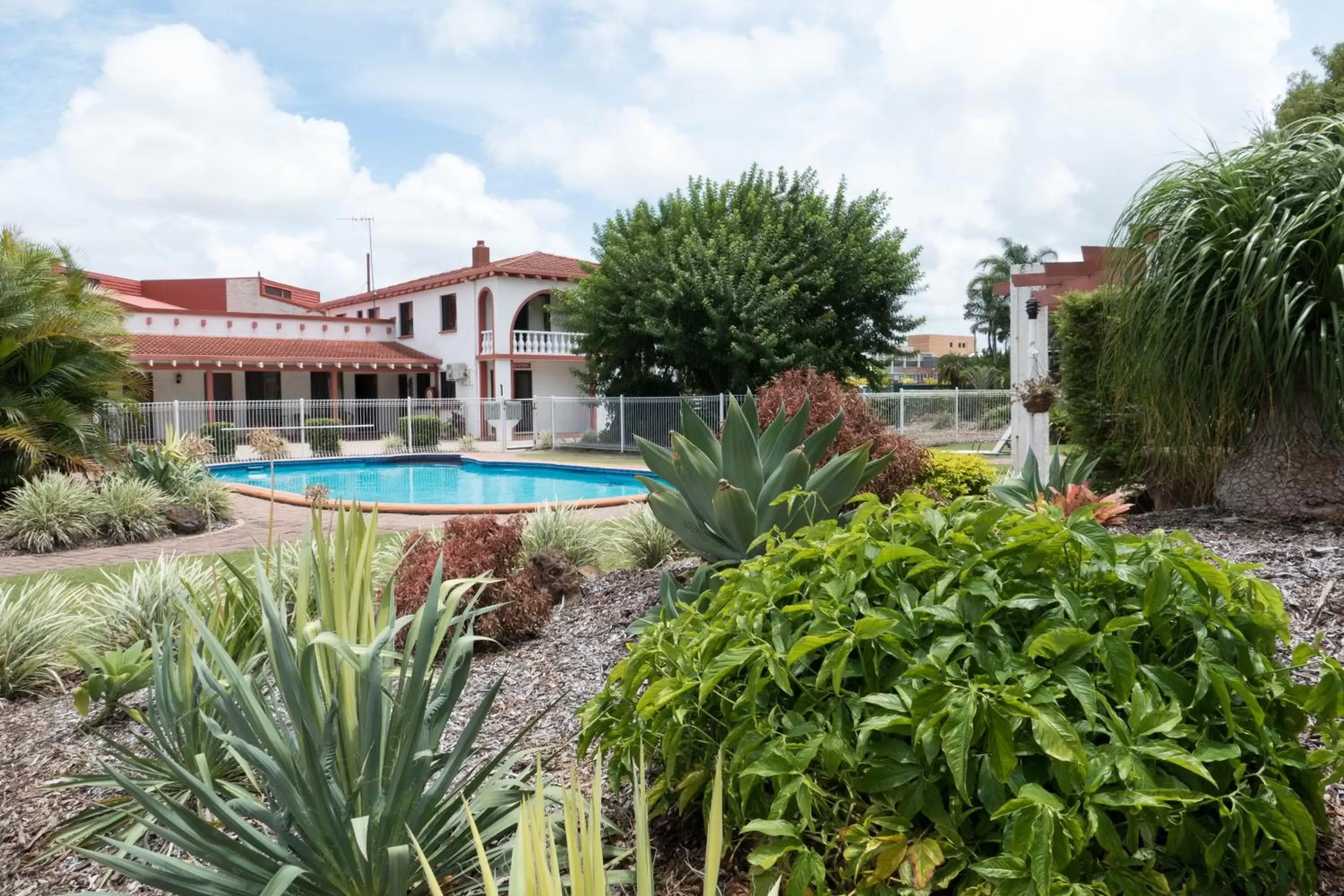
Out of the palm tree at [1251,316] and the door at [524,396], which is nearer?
the palm tree at [1251,316]

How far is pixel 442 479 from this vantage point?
830 inches

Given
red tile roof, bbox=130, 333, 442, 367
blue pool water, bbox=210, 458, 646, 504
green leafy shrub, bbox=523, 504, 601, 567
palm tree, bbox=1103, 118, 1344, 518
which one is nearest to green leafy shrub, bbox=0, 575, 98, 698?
green leafy shrub, bbox=523, 504, 601, 567

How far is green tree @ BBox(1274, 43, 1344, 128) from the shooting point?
21.4 m

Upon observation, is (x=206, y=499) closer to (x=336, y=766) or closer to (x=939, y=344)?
(x=336, y=766)

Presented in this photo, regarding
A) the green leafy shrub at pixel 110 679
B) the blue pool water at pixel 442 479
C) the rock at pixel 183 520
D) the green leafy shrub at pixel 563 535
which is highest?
the green leafy shrub at pixel 563 535

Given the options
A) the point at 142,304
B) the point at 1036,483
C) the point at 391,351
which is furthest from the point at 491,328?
the point at 1036,483

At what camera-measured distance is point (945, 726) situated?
1.82m

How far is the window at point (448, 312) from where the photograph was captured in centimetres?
3334

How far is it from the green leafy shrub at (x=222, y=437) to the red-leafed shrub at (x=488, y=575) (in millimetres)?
21672

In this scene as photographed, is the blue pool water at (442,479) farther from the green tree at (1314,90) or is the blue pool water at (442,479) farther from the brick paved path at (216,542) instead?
the green tree at (1314,90)

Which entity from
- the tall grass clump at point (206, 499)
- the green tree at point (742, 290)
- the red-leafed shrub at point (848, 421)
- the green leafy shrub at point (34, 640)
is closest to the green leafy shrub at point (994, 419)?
the green tree at point (742, 290)

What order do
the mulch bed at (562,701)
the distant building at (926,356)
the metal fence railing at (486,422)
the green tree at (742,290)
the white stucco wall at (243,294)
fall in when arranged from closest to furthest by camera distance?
the mulch bed at (562,701)
the green tree at (742,290)
the metal fence railing at (486,422)
the white stucco wall at (243,294)
the distant building at (926,356)

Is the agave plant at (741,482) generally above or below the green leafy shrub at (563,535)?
above

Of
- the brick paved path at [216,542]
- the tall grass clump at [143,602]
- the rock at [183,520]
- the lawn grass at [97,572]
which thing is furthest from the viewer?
the rock at [183,520]
